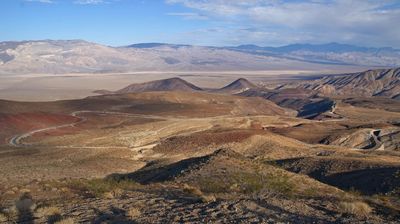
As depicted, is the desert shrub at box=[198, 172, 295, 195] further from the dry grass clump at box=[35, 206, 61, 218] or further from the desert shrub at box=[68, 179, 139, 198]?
the dry grass clump at box=[35, 206, 61, 218]

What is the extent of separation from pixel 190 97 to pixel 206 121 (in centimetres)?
5247

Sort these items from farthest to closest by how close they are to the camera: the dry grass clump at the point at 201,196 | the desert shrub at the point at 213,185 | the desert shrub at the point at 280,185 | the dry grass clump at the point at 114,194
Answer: the desert shrub at the point at 213,185, the desert shrub at the point at 280,185, the dry grass clump at the point at 114,194, the dry grass clump at the point at 201,196

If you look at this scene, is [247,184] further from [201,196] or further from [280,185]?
[201,196]

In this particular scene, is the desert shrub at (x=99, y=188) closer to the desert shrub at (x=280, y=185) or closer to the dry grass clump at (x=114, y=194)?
the dry grass clump at (x=114, y=194)

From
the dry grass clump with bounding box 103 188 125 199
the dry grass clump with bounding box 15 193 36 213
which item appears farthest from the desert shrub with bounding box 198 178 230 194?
the dry grass clump with bounding box 15 193 36 213

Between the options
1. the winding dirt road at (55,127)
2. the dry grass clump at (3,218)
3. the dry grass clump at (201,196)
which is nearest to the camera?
the dry grass clump at (3,218)

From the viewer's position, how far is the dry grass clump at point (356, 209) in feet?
56.9

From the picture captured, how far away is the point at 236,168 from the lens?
31938mm

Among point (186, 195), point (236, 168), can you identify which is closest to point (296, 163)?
point (236, 168)

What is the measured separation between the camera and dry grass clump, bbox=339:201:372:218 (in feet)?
56.9

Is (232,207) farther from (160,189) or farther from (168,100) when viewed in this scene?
(168,100)

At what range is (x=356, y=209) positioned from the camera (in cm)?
1758

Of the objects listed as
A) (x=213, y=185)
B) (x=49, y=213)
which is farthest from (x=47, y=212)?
(x=213, y=185)

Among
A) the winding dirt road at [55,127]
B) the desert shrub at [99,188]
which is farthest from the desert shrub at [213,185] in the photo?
the winding dirt road at [55,127]
